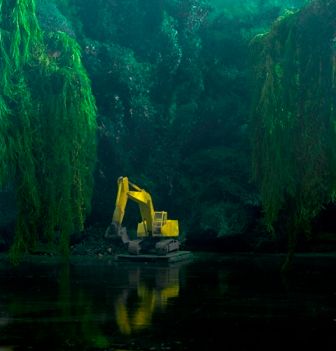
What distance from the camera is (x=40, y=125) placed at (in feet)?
55.2

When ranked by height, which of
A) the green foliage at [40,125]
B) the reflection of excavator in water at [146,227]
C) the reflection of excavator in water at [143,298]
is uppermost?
the green foliage at [40,125]

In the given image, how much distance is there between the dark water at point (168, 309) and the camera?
9.53 metres

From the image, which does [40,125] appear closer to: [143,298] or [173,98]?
[143,298]

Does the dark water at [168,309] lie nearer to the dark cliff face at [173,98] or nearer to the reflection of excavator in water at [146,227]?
the reflection of excavator in water at [146,227]

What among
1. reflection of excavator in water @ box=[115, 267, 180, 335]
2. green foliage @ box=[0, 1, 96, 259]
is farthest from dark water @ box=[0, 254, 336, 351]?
green foliage @ box=[0, 1, 96, 259]

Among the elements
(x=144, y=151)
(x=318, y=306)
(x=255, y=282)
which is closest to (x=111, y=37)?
(x=144, y=151)

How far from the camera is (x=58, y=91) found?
17.2 m

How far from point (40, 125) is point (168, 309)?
6.17 meters

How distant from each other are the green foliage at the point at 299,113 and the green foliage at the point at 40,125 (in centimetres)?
459

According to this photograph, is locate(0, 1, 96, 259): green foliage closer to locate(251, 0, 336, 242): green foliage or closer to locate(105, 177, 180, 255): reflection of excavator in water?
locate(251, 0, 336, 242): green foliage

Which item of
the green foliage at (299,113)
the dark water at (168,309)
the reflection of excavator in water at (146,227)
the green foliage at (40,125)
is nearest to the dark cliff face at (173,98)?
the reflection of excavator in water at (146,227)

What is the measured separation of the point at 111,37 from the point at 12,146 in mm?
20389

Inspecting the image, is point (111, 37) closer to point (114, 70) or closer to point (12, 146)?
point (114, 70)

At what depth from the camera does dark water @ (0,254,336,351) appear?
953cm
